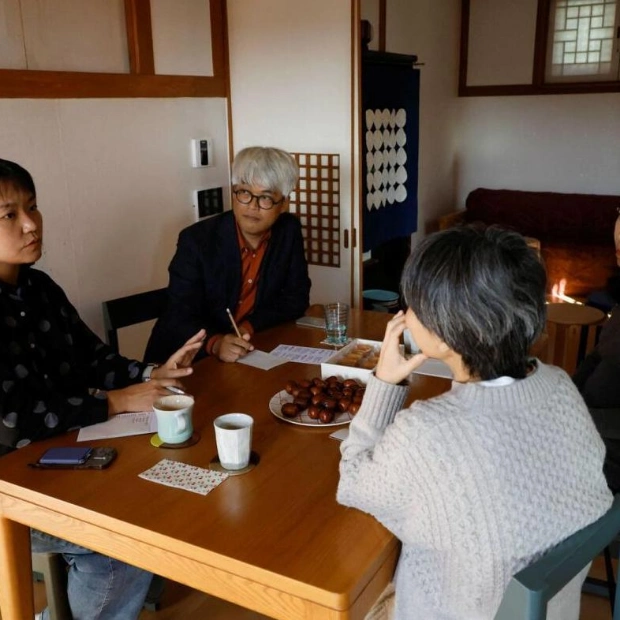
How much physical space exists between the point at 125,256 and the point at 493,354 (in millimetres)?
2005

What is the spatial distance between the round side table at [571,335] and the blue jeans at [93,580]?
2579 millimetres

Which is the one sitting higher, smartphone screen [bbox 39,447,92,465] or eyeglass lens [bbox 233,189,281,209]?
eyeglass lens [bbox 233,189,281,209]

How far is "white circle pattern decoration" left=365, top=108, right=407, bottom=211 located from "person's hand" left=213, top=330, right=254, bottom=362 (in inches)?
70.1

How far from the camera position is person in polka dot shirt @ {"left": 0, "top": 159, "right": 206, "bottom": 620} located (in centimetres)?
144

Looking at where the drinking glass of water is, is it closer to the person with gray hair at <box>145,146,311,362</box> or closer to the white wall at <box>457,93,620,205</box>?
the person with gray hair at <box>145,146,311,362</box>

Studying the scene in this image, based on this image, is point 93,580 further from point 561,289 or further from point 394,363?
point 561,289

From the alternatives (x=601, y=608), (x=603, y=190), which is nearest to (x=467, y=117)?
(x=603, y=190)

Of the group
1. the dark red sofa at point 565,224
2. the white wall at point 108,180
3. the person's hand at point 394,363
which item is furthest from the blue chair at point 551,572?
the dark red sofa at point 565,224

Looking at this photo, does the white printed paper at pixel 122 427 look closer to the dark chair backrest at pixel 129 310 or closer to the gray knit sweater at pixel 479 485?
the gray knit sweater at pixel 479 485

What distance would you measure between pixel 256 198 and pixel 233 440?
3.81 feet

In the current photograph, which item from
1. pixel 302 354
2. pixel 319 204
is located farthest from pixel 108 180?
pixel 302 354

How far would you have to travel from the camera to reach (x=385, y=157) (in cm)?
369

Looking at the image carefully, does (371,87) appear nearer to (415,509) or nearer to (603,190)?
(603,190)

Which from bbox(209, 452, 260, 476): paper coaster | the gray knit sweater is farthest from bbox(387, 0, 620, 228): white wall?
the gray knit sweater
